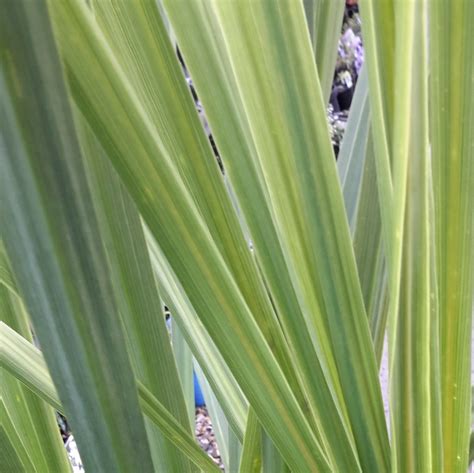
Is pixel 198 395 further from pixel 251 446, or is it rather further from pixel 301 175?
pixel 301 175

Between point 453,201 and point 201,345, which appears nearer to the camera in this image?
point 453,201

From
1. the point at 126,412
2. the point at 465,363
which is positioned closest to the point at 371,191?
the point at 465,363

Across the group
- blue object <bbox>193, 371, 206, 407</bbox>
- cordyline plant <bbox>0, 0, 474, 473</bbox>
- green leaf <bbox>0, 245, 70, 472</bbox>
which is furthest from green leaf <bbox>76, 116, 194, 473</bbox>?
blue object <bbox>193, 371, 206, 407</bbox>

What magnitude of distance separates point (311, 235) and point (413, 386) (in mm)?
71

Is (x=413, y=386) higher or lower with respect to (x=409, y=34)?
lower

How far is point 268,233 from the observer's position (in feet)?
0.78

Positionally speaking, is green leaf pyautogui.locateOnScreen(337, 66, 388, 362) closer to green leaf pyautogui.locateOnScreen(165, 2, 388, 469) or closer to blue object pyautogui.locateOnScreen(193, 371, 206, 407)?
green leaf pyautogui.locateOnScreen(165, 2, 388, 469)

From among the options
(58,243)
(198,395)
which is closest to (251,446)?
(58,243)

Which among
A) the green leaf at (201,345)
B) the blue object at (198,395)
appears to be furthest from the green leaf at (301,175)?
the blue object at (198,395)

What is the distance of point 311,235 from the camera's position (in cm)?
22

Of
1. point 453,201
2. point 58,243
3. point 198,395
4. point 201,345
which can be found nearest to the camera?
point 58,243

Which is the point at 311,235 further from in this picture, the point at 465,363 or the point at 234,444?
the point at 234,444

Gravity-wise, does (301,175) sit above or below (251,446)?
above

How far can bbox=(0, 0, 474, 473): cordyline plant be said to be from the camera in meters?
0.15
